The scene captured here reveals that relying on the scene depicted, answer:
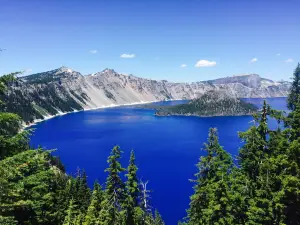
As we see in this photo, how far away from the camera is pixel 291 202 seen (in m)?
26.2

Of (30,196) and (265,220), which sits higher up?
(30,196)

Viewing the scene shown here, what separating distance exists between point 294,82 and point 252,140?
1939 centimetres

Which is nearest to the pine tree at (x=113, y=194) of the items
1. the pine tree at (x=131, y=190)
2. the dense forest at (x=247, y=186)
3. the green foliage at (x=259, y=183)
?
the dense forest at (x=247, y=186)

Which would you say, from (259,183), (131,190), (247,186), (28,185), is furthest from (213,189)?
(28,185)

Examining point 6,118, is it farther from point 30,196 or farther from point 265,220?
point 265,220

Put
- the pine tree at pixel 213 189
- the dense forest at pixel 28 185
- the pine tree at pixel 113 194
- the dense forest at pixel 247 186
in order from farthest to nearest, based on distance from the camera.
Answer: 1. the pine tree at pixel 113 194
2. the pine tree at pixel 213 189
3. the dense forest at pixel 247 186
4. the dense forest at pixel 28 185

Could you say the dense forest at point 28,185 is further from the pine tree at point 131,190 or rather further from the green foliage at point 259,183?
the green foliage at point 259,183

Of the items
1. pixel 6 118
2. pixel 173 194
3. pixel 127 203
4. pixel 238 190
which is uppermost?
pixel 6 118

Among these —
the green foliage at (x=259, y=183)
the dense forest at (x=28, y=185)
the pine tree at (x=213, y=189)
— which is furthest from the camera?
the pine tree at (x=213, y=189)

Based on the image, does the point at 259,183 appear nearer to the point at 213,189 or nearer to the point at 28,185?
the point at 213,189

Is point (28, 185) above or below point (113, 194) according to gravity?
above

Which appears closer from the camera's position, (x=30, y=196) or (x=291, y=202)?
(x=30, y=196)

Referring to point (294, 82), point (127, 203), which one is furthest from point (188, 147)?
point (127, 203)

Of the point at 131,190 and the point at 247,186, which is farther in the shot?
the point at 131,190
